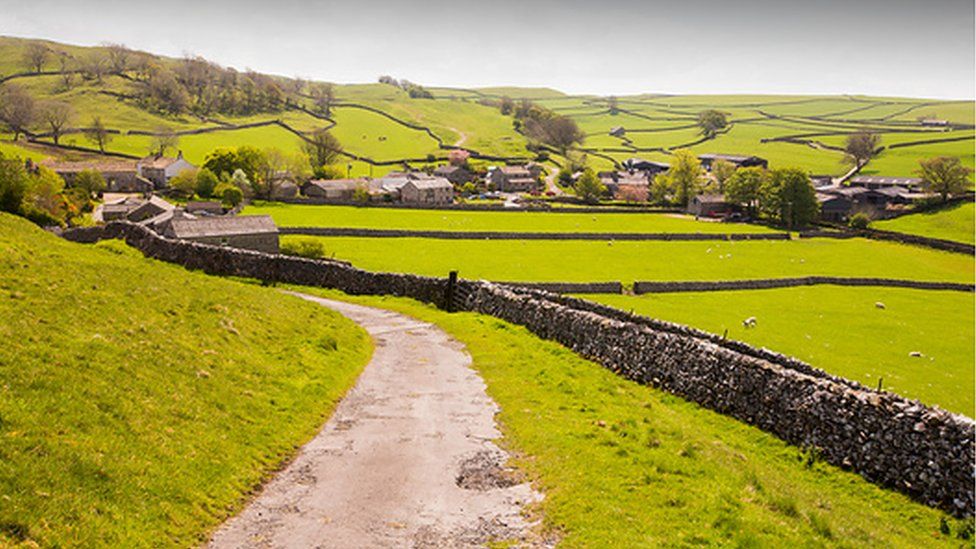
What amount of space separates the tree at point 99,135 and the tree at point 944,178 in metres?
180

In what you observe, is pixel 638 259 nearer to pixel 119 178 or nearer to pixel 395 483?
pixel 395 483

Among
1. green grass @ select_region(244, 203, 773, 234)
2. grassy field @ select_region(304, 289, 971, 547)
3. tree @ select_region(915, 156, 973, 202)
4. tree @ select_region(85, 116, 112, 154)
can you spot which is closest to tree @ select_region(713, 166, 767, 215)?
green grass @ select_region(244, 203, 773, 234)

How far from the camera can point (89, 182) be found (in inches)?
4336

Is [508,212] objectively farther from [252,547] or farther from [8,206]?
[252,547]

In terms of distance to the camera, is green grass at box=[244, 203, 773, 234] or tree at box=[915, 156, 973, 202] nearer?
green grass at box=[244, 203, 773, 234]

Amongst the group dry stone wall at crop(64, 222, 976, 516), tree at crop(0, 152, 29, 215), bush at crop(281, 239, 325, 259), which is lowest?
bush at crop(281, 239, 325, 259)

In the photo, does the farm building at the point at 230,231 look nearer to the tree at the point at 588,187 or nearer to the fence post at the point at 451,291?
the fence post at the point at 451,291

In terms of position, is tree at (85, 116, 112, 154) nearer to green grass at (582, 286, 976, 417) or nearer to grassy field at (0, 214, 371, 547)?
green grass at (582, 286, 976, 417)

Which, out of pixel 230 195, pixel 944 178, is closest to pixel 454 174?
pixel 230 195

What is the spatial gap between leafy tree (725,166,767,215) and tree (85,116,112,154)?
138271mm

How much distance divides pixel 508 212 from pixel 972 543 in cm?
10831

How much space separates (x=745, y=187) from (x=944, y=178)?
4104 centimetres

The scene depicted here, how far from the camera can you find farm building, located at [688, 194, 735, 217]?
5433 inches

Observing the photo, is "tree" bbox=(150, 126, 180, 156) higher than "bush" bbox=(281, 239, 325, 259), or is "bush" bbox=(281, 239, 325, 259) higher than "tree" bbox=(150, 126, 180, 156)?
"tree" bbox=(150, 126, 180, 156)
